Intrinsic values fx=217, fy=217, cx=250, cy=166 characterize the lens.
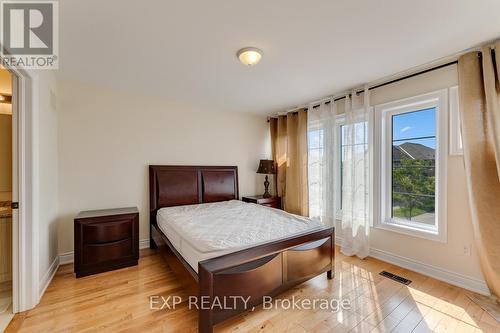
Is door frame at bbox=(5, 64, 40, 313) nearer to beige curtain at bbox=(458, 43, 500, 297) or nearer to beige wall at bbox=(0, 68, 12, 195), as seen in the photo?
beige wall at bbox=(0, 68, 12, 195)

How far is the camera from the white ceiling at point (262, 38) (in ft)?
5.13

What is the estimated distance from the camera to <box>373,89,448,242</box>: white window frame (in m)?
2.42

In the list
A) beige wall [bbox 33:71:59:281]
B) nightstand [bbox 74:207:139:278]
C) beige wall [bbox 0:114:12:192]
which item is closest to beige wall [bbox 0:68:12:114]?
beige wall [bbox 0:114:12:192]

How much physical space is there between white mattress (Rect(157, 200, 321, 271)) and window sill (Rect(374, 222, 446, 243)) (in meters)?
1.13

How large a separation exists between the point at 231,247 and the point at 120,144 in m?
2.49

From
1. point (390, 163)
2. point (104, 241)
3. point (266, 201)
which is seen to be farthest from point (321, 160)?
point (104, 241)

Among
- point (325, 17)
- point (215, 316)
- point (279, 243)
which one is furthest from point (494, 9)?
point (215, 316)

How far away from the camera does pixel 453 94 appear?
2328 mm

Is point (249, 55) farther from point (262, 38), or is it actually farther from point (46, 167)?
point (46, 167)

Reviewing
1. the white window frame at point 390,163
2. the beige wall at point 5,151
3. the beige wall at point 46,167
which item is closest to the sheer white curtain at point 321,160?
the white window frame at point 390,163

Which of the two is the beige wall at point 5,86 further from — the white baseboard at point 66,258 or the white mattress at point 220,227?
the white mattress at point 220,227

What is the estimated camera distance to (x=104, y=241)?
2.62m
